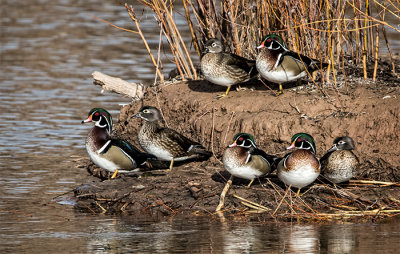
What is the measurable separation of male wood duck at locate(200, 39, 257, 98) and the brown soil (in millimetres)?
287

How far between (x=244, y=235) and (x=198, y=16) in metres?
5.32

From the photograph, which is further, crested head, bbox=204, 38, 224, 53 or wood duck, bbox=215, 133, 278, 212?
crested head, bbox=204, 38, 224, 53

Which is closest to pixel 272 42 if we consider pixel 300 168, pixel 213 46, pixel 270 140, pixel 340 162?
pixel 213 46

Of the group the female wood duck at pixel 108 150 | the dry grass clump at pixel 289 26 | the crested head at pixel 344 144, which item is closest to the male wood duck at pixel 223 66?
the dry grass clump at pixel 289 26

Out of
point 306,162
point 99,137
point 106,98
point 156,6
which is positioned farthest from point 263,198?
point 106,98

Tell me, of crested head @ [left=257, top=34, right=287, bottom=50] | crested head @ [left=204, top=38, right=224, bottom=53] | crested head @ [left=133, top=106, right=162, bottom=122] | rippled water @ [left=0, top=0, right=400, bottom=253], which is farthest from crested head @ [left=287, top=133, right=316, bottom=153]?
crested head @ [left=204, top=38, right=224, bottom=53]

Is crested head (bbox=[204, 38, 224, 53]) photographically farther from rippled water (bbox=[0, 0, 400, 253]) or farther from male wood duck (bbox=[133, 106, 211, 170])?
rippled water (bbox=[0, 0, 400, 253])

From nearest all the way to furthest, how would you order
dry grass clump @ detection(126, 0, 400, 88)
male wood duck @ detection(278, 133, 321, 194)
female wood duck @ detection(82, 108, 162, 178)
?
1. male wood duck @ detection(278, 133, 321, 194)
2. female wood duck @ detection(82, 108, 162, 178)
3. dry grass clump @ detection(126, 0, 400, 88)

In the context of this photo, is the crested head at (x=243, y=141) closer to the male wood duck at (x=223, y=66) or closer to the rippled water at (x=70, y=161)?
the rippled water at (x=70, y=161)

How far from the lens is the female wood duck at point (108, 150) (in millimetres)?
11133

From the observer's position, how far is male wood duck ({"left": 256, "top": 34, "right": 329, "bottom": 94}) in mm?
11719

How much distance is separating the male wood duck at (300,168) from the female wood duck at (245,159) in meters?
0.44

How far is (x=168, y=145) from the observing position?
11.7 meters

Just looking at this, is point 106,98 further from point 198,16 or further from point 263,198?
point 263,198
